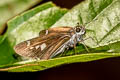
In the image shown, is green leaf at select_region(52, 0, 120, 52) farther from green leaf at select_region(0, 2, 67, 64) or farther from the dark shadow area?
the dark shadow area

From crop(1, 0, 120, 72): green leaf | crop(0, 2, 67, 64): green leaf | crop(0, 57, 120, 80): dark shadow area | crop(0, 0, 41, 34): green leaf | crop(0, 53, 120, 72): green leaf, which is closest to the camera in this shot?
crop(0, 53, 120, 72): green leaf

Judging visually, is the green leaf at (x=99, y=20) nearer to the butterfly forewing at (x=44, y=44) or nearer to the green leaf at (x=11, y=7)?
the butterfly forewing at (x=44, y=44)

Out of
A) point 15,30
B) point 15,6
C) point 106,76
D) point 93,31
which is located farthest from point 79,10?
point 106,76

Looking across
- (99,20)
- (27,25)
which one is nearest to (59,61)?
(99,20)

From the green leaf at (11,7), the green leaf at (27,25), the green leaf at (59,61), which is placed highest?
the green leaf at (11,7)

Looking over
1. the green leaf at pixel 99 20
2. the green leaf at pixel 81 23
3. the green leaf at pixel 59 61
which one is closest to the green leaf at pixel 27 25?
the green leaf at pixel 81 23

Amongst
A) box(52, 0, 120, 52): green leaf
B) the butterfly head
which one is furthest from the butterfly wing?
box(52, 0, 120, 52): green leaf

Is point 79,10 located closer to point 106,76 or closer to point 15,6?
point 15,6

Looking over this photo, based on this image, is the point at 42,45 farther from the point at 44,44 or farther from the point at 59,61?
the point at 59,61
